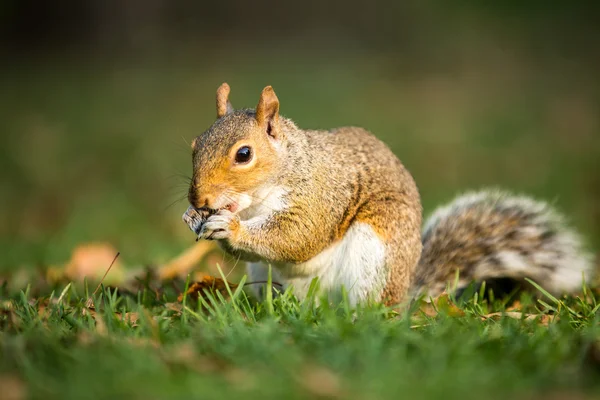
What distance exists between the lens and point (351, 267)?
2736mm

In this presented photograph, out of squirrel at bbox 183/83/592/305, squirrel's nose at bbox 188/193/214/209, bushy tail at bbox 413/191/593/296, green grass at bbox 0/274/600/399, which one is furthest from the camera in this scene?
bushy tail at bbox 413/191/593/296

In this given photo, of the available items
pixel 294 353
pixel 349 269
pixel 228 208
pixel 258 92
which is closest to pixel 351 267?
pixel 349 269

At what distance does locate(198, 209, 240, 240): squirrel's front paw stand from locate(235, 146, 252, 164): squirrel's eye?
0.59ft

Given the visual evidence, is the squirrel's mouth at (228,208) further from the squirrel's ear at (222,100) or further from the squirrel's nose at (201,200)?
the squirrel's ear at (222,100)

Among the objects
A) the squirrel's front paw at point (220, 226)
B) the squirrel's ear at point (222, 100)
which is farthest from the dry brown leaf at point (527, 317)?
the squirrel's ear at point (222, 100)

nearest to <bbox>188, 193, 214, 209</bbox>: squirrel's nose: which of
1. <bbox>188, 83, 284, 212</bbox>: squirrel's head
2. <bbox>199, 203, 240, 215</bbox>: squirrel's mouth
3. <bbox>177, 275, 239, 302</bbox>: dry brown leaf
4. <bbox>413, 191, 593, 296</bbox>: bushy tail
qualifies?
<bbox>188, 83, 284, 212</bbox>: squirrel's head

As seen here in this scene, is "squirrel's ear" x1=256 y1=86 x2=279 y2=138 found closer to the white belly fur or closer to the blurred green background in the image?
the blurred green background

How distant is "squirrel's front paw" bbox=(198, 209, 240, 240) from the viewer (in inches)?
102

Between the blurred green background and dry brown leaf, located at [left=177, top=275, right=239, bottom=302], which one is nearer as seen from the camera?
dry brown leaf, located at [left=177, top=275, right=239, bottom=302]

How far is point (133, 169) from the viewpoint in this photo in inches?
251

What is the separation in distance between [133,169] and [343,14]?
835 cm

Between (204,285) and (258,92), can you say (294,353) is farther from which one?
(258,92)

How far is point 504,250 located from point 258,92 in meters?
6.39

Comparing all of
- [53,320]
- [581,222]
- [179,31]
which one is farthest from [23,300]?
[179,31]
